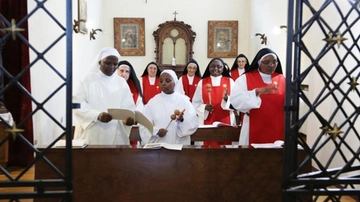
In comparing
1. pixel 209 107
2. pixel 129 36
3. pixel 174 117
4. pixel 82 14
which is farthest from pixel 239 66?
pixel 174 117

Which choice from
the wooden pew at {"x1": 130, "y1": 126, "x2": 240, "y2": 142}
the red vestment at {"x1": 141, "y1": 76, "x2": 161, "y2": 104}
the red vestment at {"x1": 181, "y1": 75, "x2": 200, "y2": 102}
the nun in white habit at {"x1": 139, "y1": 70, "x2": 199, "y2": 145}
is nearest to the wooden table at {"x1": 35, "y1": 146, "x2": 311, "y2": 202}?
the nun in white habit at {"x1": 139, "y1": 70, "x2": 199, "y2": 145}

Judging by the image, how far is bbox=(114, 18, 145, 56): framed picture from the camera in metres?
9.51

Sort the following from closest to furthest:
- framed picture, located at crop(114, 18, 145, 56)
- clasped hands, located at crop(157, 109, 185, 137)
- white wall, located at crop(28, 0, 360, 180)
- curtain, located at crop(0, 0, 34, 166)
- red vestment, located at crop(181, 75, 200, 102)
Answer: clasped hands, located at crop(157, 109, 185, 137)
curtain, located at crop(0, 0, 34, 166)
red vestment, located at crop(181, 75, 200, 102)
white wall, located at crop(28, 0, 360, 180)
framed picture, located at crop(114, 18, 145, 56)

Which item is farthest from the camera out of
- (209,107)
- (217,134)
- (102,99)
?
(209,107)

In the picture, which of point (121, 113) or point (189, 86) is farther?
point (189, 86)

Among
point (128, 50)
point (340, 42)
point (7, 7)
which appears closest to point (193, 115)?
point (340, 42)

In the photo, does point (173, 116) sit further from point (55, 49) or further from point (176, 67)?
point (176, 67)

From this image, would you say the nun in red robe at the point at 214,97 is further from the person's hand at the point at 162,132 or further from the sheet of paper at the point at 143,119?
the sheet of paper at the point at 143,119

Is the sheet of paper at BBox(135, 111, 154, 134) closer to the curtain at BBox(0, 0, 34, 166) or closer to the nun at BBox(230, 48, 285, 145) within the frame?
the nun at BBox(230, 48, 285, 145)

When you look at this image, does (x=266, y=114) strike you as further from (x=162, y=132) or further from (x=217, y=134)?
(x=162, y=132)

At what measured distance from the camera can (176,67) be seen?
30.5 ft

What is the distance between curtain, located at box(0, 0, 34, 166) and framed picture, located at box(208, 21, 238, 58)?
602 cm

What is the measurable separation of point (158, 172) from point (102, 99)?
0.96 metres

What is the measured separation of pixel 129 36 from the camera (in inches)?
376
